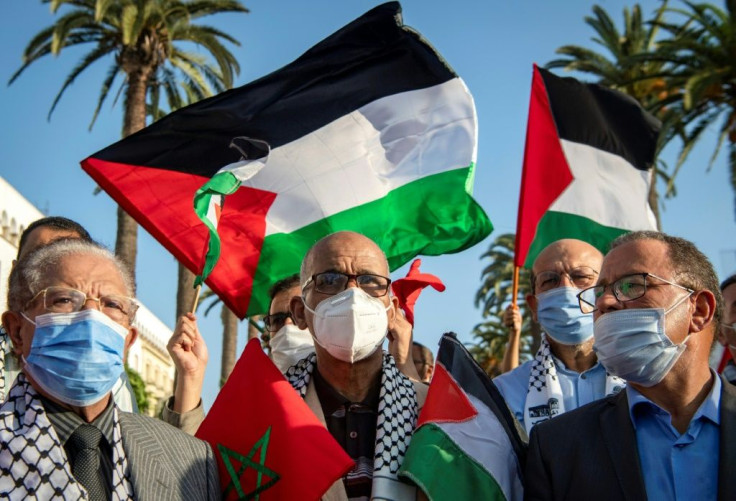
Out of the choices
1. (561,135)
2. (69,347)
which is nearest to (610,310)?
(69,347)

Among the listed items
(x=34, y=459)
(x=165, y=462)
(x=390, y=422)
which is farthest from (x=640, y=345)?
(x=34, y=459)

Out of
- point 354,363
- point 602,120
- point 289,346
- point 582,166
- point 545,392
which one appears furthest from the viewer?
point 602,120

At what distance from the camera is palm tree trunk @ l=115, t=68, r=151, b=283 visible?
14.8m

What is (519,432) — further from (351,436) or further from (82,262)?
(82,262)

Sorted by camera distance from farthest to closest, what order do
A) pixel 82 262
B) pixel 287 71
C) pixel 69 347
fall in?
pixel 287 71, pixel 82 262, pixel 69 347

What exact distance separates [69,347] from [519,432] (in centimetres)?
169

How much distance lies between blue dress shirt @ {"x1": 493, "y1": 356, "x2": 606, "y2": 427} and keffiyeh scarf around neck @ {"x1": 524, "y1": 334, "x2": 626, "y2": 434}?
41mm

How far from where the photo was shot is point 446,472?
3.23 m

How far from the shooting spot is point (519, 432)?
138 inches

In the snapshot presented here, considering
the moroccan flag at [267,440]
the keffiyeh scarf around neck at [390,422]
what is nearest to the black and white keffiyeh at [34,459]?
the moroccan flag at [267,440]

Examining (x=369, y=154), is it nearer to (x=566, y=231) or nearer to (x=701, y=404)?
(x=566, y=231)

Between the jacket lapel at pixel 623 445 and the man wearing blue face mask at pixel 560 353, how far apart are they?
0.98m

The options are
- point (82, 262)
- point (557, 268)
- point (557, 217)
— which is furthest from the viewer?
point (557, 217)

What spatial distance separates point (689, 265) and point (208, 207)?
2.49 m
